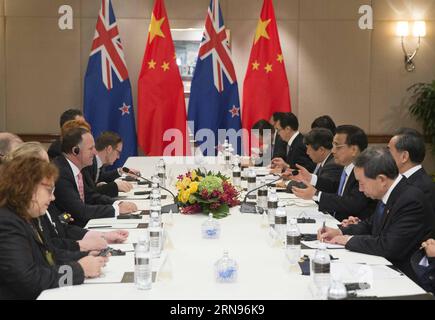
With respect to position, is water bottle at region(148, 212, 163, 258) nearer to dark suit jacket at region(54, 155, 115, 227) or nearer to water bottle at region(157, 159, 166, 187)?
dark suit jacket at region(54, 155, 115, 227)

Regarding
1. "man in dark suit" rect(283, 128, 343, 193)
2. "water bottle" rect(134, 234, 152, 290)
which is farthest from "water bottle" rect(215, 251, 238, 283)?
"man in dark suit" rect(283, 128, 343, 193)

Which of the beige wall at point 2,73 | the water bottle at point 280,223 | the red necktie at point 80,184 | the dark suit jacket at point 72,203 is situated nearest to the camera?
the water bottle at point 280,223

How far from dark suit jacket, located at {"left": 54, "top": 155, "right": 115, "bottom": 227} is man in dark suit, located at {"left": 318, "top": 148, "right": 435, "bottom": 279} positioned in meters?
1.62

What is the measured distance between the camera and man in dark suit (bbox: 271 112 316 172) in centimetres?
734

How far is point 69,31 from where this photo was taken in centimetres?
892

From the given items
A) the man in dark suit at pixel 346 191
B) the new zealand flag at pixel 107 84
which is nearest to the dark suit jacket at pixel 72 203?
the man in dark suit at pixel 346 191

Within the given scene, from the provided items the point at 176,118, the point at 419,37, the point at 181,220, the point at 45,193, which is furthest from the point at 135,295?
the point at 419,37

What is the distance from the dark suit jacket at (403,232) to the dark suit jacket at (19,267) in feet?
5.28

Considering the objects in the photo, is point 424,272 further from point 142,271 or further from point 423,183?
point 142,271

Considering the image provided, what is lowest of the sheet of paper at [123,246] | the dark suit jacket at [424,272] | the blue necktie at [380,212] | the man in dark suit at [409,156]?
the dark suit jacket at [424,272]

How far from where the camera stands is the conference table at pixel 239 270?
2.65 metres

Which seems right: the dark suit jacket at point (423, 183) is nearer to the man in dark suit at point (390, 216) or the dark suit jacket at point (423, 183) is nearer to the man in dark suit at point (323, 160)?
the man in dark suit at point (390, 216)

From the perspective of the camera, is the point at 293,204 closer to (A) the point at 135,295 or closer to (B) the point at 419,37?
(A) the point at 135,295

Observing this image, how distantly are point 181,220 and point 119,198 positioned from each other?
1.33m
